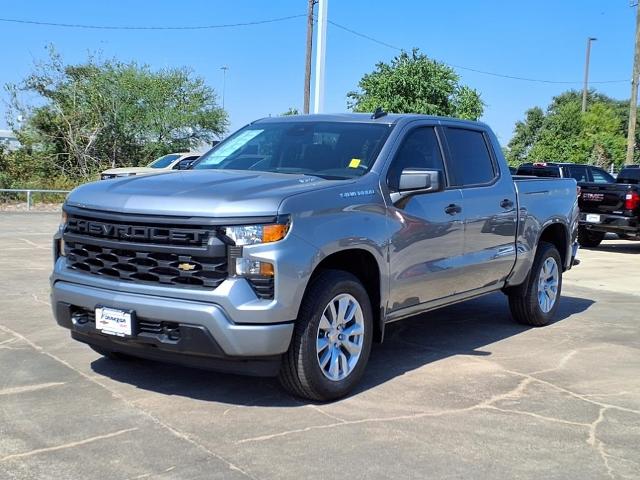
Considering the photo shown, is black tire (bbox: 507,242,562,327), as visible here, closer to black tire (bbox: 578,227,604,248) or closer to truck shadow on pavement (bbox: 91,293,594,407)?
truck shadow on pavement (bbox: 91,293,594,407)

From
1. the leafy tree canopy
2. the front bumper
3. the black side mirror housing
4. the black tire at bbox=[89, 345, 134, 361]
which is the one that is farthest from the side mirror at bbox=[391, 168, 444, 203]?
the leafy tree canopy

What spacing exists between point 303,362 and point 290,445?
629mm

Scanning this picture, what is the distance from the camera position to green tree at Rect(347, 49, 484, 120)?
25000mm

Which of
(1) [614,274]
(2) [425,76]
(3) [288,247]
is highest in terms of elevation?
(2) [425,76]

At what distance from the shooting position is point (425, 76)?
25.3 m

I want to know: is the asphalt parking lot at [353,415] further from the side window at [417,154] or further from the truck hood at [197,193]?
the side window at [417,154]

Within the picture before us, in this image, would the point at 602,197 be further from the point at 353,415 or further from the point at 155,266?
the point at 155,266

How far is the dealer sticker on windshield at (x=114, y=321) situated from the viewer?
15.2 feet

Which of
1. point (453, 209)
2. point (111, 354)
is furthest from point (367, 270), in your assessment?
point (111, 354)

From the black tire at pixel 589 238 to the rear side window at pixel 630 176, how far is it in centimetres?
164

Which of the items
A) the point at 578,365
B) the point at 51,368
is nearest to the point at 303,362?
the point at 51,368

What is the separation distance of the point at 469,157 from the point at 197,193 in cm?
298

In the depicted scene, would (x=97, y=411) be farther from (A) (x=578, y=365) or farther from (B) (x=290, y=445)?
(A) (x=578, y=365)

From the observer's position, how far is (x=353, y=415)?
15.8 feet
